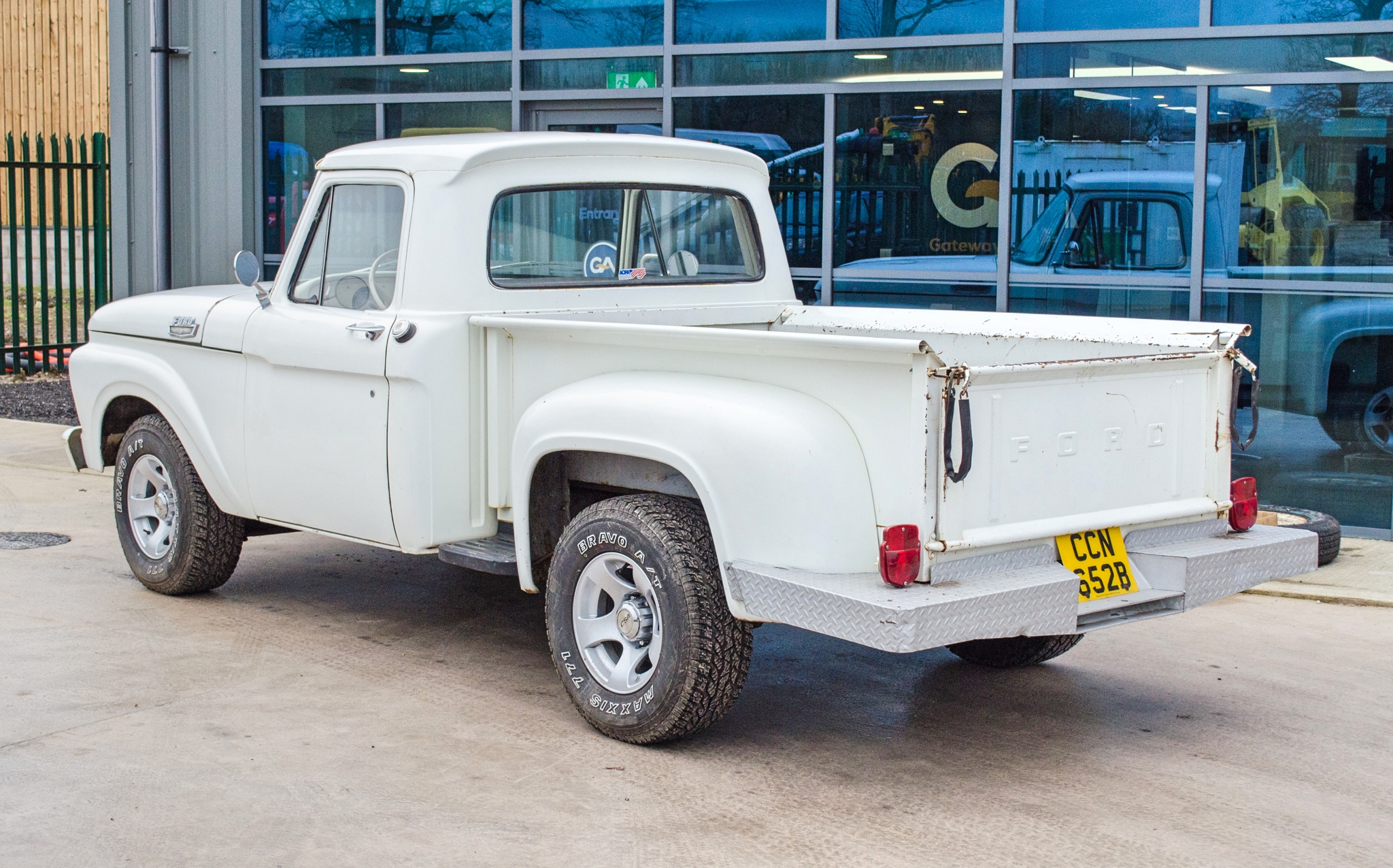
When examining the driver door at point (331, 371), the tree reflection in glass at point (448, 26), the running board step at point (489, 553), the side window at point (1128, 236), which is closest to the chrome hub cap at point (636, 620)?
the running board step at point (489, 553)

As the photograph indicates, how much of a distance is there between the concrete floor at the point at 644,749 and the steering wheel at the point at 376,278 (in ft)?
4.53

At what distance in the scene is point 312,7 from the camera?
11914 millimetres

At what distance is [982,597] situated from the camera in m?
4.20

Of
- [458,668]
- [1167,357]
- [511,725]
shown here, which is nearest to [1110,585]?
[1167,357]

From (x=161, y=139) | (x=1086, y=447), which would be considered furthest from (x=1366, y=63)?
(x=161, y=139)

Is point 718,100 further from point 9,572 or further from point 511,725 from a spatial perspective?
point 511,725

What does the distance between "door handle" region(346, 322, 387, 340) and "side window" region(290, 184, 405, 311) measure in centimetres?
10

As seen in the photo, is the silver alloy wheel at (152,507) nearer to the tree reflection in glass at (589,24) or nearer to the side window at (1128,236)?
the tree reflection in glass at (589,24)

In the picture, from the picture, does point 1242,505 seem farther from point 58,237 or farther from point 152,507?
point 58,237

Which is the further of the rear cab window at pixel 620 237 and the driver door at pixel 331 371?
the rear cab window at pixel 620 237

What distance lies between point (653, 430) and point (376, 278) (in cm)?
165

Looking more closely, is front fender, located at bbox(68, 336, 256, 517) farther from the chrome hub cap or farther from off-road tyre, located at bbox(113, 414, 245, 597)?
the chrome hub cap

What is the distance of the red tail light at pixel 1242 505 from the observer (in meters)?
5.12

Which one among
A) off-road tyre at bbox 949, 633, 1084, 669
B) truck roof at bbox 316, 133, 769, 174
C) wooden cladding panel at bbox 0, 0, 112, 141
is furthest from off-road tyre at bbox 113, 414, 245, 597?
wooden cladding panel at bbox 0, 0, 112, 141
